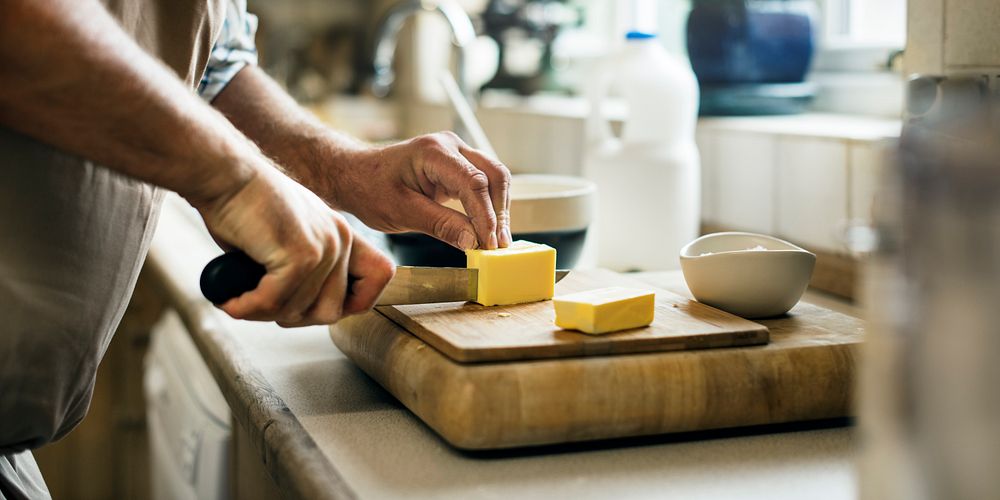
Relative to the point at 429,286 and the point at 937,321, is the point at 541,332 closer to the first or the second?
the point at 429,286

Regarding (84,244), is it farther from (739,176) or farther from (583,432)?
(739,176)

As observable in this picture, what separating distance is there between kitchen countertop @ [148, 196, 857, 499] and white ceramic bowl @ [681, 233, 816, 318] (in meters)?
0.12

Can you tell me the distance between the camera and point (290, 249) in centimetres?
63

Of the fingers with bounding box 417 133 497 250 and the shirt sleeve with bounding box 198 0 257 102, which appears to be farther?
the shirt sleeve with bounding box 198 0 257 102

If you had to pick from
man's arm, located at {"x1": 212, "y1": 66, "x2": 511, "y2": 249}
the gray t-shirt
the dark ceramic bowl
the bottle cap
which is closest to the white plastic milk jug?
the bottle cap

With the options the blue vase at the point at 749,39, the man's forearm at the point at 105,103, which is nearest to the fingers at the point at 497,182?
the man's forearm at the point at 105,103

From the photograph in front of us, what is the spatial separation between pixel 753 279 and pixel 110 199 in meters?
0.49

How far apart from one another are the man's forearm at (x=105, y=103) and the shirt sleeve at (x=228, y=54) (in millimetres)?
480

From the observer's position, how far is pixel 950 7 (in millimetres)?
876

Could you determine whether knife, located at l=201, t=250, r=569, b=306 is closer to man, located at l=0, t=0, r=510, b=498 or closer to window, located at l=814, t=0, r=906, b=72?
man, located at l=0, t=0, r=510, b=498

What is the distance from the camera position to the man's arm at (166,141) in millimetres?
553

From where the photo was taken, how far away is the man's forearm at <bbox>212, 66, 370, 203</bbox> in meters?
1.06

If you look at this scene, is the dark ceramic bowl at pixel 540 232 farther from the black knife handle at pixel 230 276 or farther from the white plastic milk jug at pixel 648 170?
the black knife handle at pixel 230 276

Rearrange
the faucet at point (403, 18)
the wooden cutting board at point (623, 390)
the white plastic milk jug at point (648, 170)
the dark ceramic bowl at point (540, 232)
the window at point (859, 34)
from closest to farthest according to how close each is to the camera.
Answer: the wooden cutting board at point (623, 390), the dark ceramic bowl at point (540, 232), the white plastic milk jug at point (648, 170), the window at point (859, 34), the faucet at point (403, 18)
